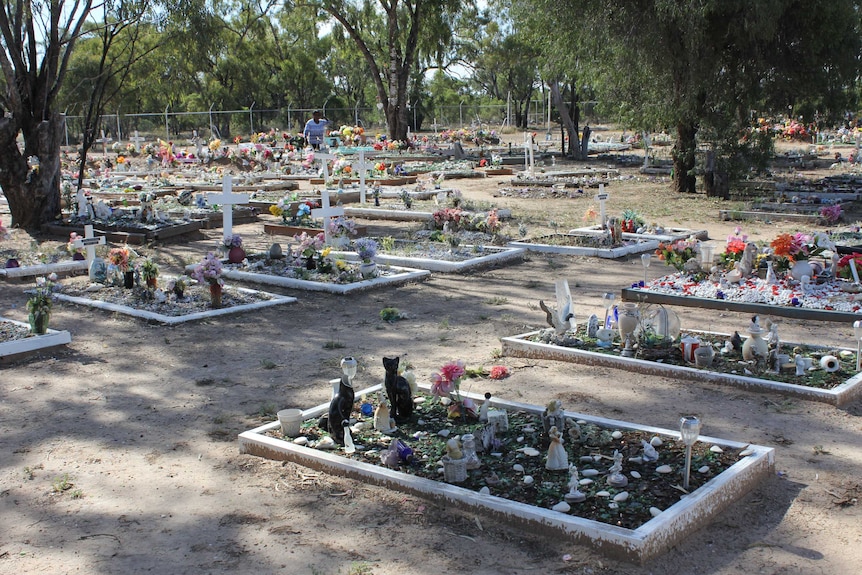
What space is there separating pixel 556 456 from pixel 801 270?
6.36 meters

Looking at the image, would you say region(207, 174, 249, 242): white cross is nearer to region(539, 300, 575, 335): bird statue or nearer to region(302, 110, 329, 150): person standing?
region(539, 300, 575, 335): bird statue

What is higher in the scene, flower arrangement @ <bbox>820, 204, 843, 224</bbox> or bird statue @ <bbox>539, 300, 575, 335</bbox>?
flower arrangement @ <bbox>820, 204, 843, 224</bbox>

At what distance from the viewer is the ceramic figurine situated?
566cm

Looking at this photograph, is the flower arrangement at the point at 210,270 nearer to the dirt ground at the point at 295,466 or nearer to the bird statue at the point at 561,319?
the dirt ground at the point at 295,466

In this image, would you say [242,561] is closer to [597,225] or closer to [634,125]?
[597,225]

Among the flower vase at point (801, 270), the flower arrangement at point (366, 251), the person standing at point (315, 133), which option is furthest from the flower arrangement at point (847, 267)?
the person standing at point (315, 133)

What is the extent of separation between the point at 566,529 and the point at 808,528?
137cm

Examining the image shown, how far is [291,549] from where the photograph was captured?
4.91 meters

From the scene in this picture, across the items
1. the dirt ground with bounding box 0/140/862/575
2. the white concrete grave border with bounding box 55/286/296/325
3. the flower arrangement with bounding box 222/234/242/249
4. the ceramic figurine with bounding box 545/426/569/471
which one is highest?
the flower arrangement with bounding box 222/234/242/249

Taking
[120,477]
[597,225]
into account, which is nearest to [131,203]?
[597,225]

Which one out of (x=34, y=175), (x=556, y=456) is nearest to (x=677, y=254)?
(x=556, y=456)

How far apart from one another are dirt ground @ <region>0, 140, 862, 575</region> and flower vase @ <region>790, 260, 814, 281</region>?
126cm

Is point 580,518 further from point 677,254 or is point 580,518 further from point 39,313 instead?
point 677,254

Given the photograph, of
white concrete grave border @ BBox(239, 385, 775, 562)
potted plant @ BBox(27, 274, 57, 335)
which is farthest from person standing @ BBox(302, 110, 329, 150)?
white concrete grave border @ BBox(239, 385, 775, 562)
